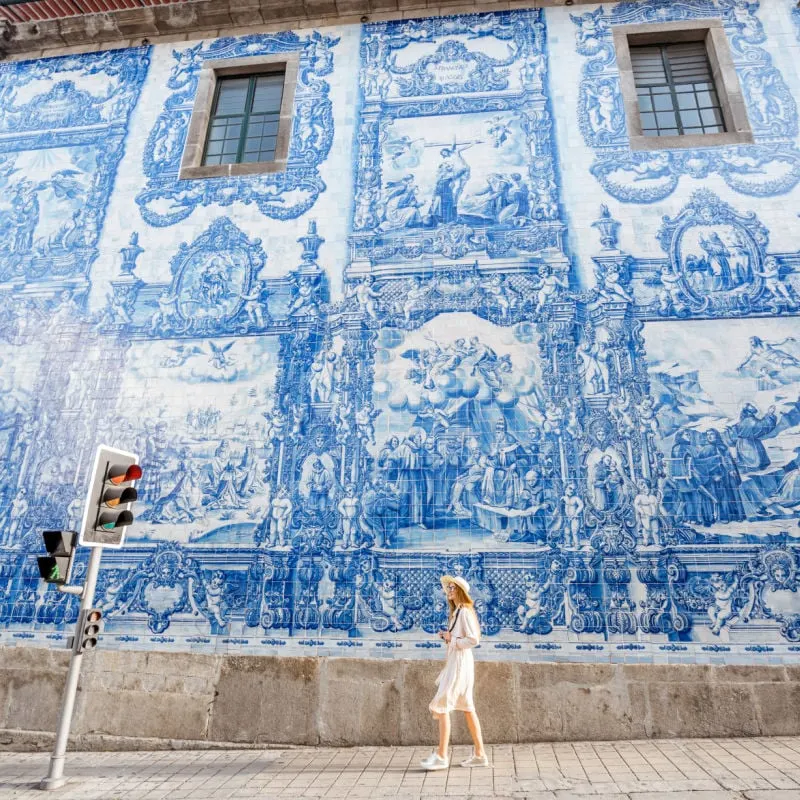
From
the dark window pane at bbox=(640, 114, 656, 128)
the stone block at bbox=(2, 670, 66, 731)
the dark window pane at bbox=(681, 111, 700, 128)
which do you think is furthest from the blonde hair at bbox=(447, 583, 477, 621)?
the dark window pane at bbox=(681, 111, 700, 128)

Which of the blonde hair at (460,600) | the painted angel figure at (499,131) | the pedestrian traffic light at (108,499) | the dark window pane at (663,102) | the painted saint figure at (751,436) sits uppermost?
the dark window pane at (663,102)

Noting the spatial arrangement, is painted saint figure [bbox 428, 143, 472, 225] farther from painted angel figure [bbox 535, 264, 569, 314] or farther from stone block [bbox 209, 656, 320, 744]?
stone block [bbox 209, 656, 320, 744]

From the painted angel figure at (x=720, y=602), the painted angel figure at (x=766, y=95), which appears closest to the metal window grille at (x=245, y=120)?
the painted angel figure at (x=766, y=95)

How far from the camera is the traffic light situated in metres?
4.54

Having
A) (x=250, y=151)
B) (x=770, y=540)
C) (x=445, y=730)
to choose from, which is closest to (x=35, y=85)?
(x=250, y=151)

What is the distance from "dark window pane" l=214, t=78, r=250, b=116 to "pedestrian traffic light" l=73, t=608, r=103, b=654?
659cm

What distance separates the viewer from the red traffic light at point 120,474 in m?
4.92

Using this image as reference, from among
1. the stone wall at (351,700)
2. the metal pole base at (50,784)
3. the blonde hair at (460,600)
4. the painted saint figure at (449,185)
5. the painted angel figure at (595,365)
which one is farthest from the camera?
the painted saint figure at (449,185)

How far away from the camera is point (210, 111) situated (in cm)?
862

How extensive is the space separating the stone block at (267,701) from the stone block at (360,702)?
0.36 ft

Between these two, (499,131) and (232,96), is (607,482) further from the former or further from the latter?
(232,96)

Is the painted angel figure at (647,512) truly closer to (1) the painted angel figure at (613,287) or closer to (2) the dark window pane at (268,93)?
(1) the painted angel figure at (613,287)

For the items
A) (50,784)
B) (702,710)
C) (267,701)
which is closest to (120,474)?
(50,784)

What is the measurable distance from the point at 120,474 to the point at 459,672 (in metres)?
2.92
